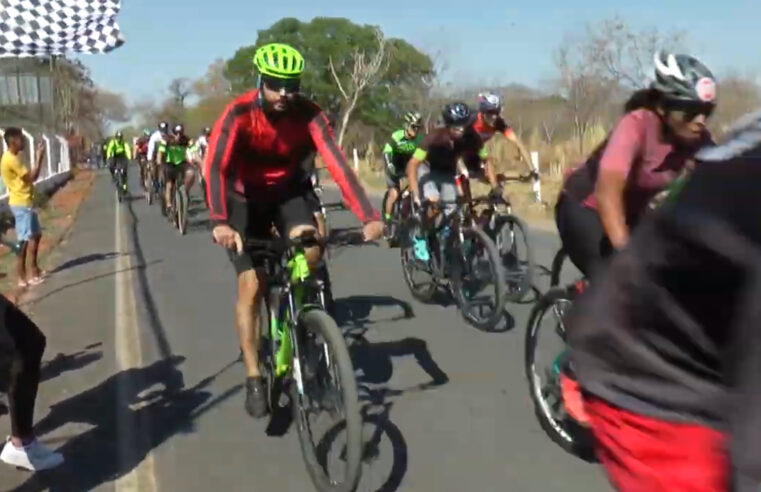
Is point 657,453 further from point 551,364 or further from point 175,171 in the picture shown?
point 175,171

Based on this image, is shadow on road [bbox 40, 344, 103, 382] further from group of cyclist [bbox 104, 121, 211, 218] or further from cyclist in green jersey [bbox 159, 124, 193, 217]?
cyclist in green jersey [bbox 159, 124, 193, 217]

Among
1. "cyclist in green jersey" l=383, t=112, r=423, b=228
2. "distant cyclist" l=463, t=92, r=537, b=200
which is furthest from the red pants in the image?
"cyclist in green jersey" l=383, t=112, r=423, b=228

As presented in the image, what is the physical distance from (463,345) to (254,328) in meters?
2.46

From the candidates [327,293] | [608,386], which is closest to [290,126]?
[327,293]

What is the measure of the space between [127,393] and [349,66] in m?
53.6

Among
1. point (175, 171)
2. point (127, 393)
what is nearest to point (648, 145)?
point (127, 393)

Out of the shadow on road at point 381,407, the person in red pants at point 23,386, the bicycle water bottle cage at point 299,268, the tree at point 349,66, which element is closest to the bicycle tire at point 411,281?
the shadow on road at point 381,407

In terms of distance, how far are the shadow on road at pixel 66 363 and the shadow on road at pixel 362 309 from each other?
1.94 m

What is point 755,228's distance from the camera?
5.12 feet

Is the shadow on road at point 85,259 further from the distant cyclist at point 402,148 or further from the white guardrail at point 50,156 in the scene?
the white guardrail at point 50,156

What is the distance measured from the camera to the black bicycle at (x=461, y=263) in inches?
334

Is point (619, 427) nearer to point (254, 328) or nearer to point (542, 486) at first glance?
point (542, 486)

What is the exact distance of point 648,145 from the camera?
4.69 metres

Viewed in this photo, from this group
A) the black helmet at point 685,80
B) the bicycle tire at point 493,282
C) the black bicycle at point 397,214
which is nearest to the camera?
the black helmet at point 685,80
